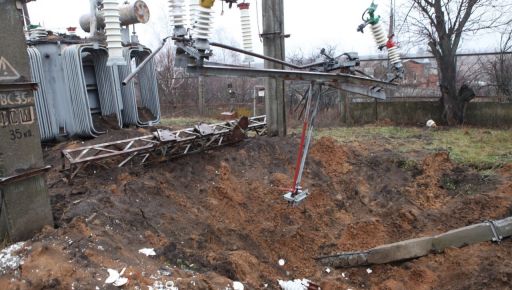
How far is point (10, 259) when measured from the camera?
3350 mm

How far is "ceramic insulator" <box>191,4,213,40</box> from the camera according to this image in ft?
13.7

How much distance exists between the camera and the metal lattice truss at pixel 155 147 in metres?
5.69

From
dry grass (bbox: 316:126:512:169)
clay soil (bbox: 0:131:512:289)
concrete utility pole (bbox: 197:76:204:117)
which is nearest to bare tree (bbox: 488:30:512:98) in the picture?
dry grass (bbox: 316:126:512:169)

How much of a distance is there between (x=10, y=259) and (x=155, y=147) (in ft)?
10.3

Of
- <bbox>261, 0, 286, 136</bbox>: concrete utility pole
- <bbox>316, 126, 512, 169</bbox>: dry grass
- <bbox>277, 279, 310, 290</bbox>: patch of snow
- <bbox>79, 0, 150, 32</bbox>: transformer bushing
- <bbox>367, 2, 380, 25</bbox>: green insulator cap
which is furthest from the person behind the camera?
<bbox>261, 0, 286, 136</bbox>: concrete utility pole

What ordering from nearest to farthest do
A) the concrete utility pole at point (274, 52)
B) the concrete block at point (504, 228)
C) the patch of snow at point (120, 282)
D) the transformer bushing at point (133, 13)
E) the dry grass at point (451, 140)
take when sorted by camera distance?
the patch of snow at point (120, 282)
the concrete block at point (504, 228)
the dry grass at point (451, 140)
the transformer bushing at point (133, 13)
the concrete utility pole at point (274, 52)

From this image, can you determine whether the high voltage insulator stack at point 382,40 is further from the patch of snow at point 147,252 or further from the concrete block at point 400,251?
the patch of snow at point 147,252

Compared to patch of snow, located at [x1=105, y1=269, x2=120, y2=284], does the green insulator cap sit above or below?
above

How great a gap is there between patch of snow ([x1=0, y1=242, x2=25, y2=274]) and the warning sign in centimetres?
143

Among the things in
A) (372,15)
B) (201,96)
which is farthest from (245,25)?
(201,96)

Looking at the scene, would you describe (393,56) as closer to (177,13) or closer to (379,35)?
(379,35)

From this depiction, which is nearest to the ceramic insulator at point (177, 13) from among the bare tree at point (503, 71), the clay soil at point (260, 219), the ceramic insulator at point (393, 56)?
the clay soil at point (260, 219)

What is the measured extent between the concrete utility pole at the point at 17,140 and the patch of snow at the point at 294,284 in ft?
7.96

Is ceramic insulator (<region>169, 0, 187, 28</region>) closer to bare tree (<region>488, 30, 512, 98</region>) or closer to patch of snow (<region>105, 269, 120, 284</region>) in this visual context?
patch of snow (<region>105, 269, 120, 284</region>)
